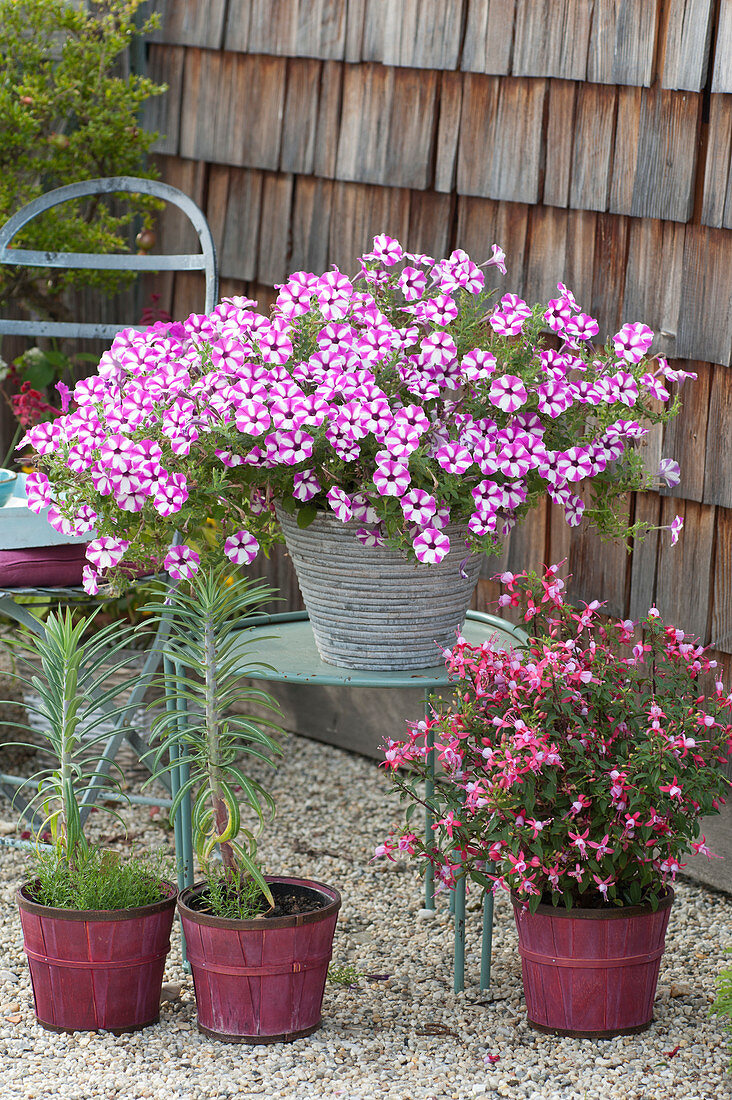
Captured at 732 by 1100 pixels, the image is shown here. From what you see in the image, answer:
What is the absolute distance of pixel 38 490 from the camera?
2.01 metres

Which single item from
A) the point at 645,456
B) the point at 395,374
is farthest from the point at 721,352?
the point at 395,374

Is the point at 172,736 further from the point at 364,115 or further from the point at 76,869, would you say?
the point at 364,115

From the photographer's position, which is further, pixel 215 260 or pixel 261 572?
pixel 261 572

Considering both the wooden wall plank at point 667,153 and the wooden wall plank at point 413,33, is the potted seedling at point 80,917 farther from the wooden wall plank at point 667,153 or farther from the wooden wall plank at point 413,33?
the wooden wall plank at point 413,33

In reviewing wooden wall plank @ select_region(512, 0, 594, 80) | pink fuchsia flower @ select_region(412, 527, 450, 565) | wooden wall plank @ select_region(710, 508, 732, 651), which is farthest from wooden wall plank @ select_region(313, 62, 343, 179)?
pink fuchsia flower @ select_region(412, 527, 450, 565)

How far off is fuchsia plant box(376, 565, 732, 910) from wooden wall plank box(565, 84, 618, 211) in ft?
3.23

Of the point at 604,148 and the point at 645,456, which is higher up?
the point at 604,148

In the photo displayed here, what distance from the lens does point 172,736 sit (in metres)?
2.02

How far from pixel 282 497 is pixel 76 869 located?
0.69 meters

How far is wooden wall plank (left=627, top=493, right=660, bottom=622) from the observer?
8.73ft

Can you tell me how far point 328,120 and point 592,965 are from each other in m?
2.16

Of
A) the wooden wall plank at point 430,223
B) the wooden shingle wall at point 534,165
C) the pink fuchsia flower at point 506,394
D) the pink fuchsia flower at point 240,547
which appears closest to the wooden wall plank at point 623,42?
the wooden shingle wall at point 534,165

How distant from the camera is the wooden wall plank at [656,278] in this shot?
2.51 meters

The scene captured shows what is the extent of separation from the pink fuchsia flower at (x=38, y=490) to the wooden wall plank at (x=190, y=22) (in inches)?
75.0
